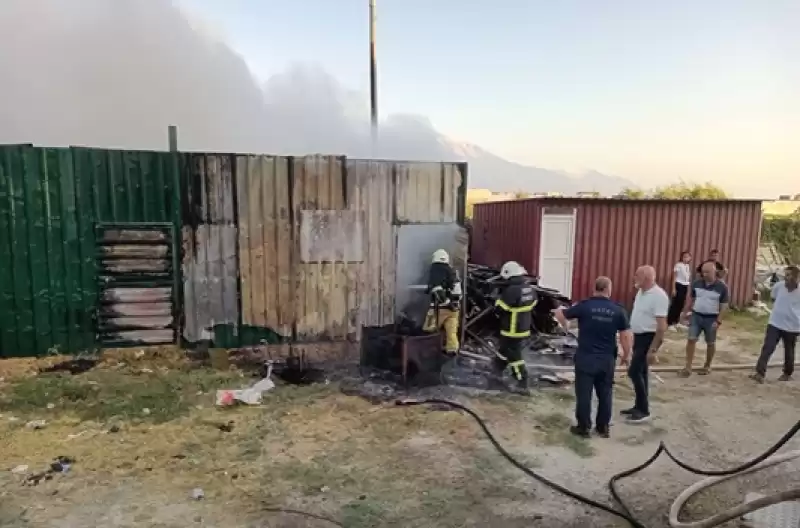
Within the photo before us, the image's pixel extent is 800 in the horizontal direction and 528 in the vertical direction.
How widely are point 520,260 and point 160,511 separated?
881 centimetres

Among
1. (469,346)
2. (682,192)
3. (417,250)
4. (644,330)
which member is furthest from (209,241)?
(682,192)

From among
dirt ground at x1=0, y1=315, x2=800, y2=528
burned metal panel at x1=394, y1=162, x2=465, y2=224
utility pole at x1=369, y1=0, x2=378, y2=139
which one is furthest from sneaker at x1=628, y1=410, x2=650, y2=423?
utility pole at x1=369, y1=0, x2=378, y2=139

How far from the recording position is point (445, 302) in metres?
6.68

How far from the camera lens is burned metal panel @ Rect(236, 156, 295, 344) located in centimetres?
696

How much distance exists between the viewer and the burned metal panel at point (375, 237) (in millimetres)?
7184

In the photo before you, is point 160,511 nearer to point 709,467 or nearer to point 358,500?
point 358,500

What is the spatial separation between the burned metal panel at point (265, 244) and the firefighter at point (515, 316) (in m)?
2.91

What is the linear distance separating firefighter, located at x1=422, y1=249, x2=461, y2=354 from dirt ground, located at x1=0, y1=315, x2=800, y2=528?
942mm

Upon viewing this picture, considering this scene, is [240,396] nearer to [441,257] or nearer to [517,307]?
[441,257]

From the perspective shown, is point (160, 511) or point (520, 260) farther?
point (520, 260)

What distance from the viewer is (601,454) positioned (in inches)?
181

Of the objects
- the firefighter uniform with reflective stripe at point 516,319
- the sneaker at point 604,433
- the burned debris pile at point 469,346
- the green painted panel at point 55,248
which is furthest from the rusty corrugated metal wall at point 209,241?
the sneaker at point 604,433

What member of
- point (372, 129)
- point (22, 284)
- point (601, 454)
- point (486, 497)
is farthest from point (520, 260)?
point (22, 284)

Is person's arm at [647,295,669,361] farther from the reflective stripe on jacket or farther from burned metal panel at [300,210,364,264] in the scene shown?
burned metal panel at [300,210,364,264]
